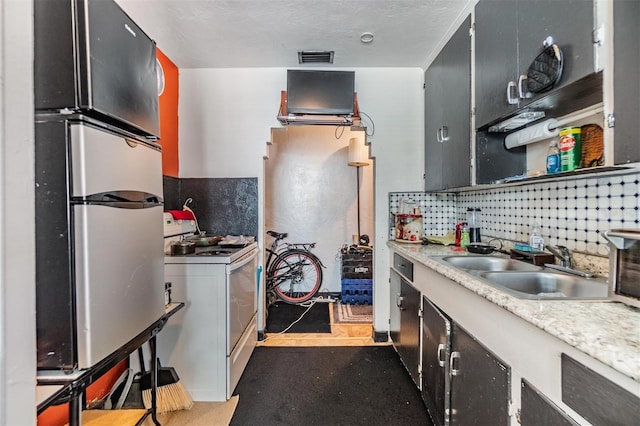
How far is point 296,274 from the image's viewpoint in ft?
12.9

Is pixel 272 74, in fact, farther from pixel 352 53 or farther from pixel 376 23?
pixel 376 23

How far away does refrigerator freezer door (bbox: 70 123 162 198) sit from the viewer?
0.89 meters

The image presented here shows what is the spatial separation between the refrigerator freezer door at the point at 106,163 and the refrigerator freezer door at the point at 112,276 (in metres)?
0.08

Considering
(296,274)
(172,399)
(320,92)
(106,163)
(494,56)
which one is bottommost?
(172,399)

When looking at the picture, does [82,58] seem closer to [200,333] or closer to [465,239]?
[200,333]

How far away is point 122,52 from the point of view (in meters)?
1.08

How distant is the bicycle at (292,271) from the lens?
3.86 meters

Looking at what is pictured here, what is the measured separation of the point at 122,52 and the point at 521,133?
6.05 ft

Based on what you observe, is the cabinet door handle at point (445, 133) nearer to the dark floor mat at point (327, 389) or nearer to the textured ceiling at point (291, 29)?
the textured ceiling at point (291, 29)

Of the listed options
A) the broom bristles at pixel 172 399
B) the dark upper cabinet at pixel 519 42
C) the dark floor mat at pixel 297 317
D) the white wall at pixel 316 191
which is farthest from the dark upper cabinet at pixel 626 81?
the white wall at pixel 316 191

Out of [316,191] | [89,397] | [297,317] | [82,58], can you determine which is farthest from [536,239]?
[316,191]

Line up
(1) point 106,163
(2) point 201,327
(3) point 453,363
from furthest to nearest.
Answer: (2) point 201,327
(3) point 453,363
(1) point 106,163

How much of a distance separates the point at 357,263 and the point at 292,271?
2.87ft

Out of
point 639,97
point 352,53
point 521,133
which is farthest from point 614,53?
point 352,53
